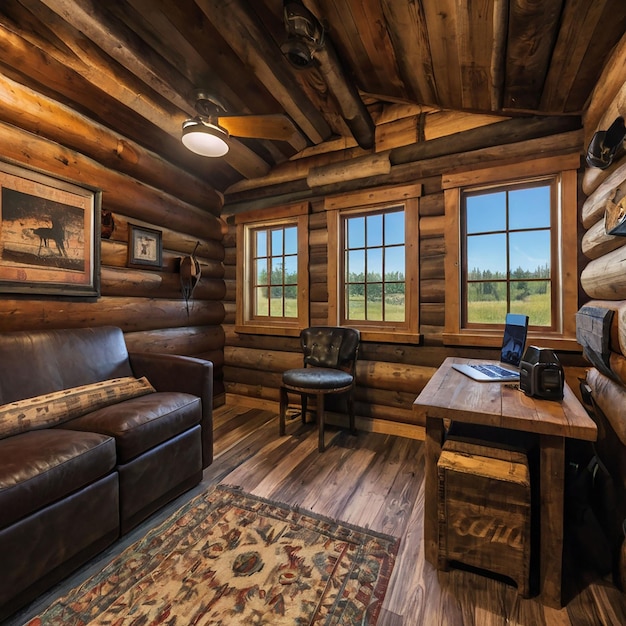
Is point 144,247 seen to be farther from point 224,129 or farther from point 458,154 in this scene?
point 458,154

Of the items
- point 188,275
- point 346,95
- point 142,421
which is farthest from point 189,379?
point 346,95

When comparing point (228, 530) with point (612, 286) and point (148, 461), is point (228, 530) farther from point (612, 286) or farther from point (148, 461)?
point (612, 286)

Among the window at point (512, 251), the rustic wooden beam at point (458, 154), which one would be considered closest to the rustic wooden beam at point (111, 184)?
the rustic wooden beam at point (458, 154)

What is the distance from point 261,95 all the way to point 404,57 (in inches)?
46.1

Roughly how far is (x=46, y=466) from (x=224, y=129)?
2.13 meters

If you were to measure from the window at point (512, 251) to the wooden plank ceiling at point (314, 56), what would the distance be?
491 millimetres

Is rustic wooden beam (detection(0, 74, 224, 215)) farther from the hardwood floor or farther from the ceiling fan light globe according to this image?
the hardwood floor

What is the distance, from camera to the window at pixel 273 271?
3.38 meters

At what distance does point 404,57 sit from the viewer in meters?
2.13

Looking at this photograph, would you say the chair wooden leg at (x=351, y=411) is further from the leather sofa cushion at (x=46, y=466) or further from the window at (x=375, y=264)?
the leather sofa cushion at (x=46, y=466)

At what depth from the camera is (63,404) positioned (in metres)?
1.74

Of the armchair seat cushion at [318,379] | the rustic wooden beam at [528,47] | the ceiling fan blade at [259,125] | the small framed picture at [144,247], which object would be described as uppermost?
the rustic wooden beam at [528,47]

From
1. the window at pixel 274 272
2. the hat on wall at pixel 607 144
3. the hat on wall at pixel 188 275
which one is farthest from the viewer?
the window at pixel 274 272

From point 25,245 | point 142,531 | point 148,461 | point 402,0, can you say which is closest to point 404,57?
point 402,0
